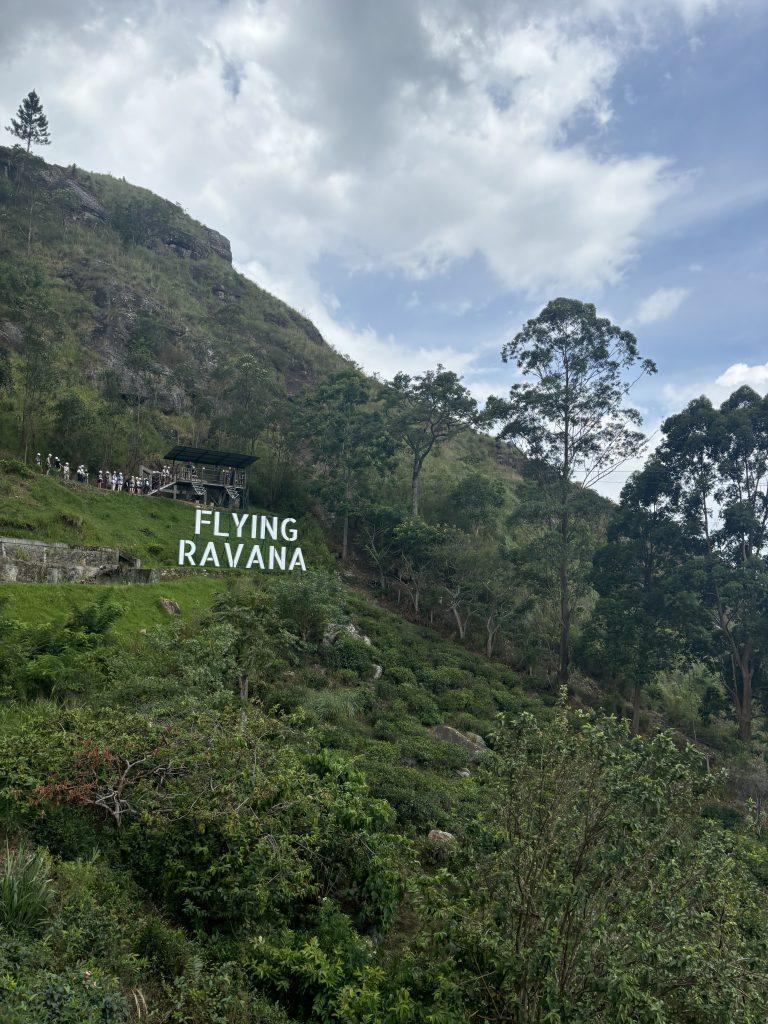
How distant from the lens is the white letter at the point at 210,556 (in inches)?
1176

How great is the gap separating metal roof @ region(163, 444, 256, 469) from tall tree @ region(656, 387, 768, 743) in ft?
79.5

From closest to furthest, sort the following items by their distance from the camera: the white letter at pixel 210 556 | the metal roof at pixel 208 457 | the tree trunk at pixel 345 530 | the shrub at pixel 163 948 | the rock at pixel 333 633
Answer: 1. the shrub at pixel 163 948
2. the rock at pixel 333 633
3. the white letter at pixel 210 556
4. the metal roof at pixel 208 457
5. the tree trunk at pixel 345 530

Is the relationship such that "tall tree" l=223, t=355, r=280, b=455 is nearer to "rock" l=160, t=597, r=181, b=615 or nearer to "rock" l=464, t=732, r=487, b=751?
"rock" l=160, t=597, r=181, b=615

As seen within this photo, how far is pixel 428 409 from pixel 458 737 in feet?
89.1

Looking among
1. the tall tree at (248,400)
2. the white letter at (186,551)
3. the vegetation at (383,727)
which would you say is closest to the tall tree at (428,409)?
the vegetation at (383,727)

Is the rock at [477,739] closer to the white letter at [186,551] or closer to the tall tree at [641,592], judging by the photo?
the tall tree at [641,592]

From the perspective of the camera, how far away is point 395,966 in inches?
309

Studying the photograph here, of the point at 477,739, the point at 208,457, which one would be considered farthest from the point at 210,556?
the point at 477,739

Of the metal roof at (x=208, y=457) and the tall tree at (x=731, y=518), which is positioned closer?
the tall tree at (x=731, y=518)

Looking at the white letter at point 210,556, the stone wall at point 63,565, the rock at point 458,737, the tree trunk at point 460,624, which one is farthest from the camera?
the tree trunk at point 460,624

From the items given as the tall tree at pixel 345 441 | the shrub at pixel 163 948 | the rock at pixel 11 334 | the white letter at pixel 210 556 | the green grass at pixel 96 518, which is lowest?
the shrub at pixel 163 948

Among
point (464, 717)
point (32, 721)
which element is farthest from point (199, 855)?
point (464, 717)

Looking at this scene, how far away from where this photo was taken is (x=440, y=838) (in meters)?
12.9

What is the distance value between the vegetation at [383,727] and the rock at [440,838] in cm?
11
